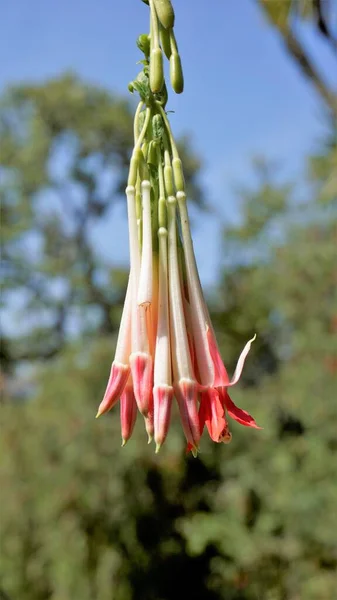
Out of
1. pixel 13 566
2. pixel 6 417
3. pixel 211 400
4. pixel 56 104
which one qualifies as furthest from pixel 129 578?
pixel 56 104

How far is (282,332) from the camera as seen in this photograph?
1123cm

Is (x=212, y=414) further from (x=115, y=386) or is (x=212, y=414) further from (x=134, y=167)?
(x=134, y=167)

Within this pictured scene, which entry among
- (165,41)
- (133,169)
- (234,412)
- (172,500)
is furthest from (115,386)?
(172,500)

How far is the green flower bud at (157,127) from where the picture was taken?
0.75 metres

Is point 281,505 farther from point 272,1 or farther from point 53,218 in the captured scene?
point 53,218

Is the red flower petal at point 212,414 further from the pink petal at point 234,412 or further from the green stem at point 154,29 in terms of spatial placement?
the green stem at point 154,29

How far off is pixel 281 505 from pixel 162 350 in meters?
5.10

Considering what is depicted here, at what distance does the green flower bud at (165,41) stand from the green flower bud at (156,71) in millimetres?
17

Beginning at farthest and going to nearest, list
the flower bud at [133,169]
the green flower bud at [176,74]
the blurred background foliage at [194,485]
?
the blurred background foliage at [194,485], the flower bud at [133,169], the green flower bud at [176,74]

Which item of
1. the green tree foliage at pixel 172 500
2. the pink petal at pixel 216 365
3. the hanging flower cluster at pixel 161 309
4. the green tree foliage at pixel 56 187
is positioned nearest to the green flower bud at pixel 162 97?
the hanging flower cluster at pixel 161 309

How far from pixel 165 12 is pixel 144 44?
2.1 inches

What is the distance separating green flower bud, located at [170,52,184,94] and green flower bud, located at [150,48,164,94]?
0.04 feet

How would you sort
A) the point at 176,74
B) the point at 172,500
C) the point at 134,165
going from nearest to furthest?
1. the point at 176,74
2. the point at 134,165
3. the point at 172,500

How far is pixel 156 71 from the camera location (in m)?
0.69
